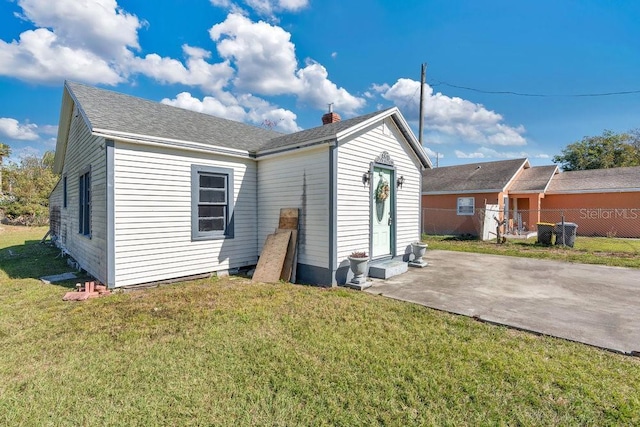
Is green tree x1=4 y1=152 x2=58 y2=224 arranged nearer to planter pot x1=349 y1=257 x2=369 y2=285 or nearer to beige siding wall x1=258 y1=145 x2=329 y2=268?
beige siding wall x1=258 y1=145 x2=329 y2=268

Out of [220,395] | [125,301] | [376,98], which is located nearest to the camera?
[220,395]

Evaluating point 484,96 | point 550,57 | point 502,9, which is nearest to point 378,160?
point 502,9

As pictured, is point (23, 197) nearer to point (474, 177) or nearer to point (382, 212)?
point (382, 212)

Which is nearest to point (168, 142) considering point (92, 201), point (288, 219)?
point (92, 201)

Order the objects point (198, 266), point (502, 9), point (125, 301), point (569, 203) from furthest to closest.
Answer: point (569, 203) < point (502, 9) < point (198, 266) < point (125, 301)

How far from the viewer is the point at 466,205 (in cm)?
1705

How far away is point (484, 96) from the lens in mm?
16625

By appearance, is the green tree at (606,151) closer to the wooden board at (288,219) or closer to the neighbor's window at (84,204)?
the wooden board at (288,219)

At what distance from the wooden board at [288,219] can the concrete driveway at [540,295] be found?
2328 millimetres

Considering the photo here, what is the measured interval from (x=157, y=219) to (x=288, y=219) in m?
2.80

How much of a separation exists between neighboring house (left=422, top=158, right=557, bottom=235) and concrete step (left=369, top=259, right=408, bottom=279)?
35.4 ft

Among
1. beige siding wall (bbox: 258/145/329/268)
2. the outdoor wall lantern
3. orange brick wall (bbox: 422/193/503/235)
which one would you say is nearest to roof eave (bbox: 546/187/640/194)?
orange brick wall (bbox: 422/193/503/235)

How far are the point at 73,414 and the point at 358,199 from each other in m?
5.67

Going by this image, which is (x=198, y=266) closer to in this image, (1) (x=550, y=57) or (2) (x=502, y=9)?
(2) (x=502, y=9)
